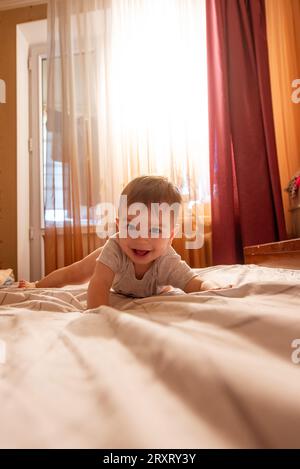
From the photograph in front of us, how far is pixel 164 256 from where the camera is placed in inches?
40.1

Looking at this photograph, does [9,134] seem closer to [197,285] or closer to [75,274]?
[75,274]

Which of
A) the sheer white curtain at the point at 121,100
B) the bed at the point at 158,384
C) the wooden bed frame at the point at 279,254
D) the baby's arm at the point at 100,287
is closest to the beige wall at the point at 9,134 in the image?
the sheer white curtain at the point at 121,100

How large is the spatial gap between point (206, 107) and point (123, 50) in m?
0.82

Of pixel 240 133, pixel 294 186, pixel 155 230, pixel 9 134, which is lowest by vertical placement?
pixel 155 230

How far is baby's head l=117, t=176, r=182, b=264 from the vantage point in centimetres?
87

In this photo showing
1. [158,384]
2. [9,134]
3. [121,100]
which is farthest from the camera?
[9,134]

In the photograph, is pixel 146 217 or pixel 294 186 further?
pixel 294 186

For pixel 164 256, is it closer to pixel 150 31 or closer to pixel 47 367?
pixel 47 367

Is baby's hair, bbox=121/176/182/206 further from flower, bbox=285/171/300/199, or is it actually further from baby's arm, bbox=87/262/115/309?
flower, bbox=285/171/300/199

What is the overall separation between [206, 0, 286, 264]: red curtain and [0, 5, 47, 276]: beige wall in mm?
1749

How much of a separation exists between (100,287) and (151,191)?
30 centimetres

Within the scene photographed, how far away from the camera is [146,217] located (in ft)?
2.83

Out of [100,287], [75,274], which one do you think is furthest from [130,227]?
[75,274]

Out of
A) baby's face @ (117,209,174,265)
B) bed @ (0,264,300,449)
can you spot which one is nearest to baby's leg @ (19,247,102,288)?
baby's face @ (117,209,174,265)
